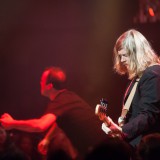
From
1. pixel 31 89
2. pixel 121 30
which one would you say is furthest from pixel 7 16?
pixel 121 30

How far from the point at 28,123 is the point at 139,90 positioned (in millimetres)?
2080

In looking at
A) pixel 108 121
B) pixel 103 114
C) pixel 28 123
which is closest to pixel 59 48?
pixel 28 123

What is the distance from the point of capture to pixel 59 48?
758 centimetres

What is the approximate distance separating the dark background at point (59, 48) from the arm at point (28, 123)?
2380 millimetres

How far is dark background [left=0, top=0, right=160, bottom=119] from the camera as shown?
24.0ft

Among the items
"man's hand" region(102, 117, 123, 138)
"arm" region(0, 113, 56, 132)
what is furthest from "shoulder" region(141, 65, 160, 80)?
"arm" region(0, 113, 56, 132)

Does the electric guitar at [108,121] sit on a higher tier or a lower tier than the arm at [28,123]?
higher

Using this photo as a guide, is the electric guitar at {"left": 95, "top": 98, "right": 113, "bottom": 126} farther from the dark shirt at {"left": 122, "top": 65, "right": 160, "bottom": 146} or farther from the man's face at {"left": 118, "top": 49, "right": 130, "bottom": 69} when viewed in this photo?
the man's face at {"left": 118, "top": 49, "right": 130, "bottom": 69}

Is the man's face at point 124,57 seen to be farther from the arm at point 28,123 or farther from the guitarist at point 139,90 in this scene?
the arm at point 28,123

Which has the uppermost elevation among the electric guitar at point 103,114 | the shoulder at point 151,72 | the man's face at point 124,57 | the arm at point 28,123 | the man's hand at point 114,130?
the man's face at point 124,57

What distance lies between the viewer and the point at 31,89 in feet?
25.1

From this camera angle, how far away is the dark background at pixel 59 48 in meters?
7.33

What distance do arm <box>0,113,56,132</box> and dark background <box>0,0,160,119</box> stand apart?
238 cm

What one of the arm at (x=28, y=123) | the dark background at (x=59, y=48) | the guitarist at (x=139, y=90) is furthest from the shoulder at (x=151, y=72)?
the dark background at (x=59, y=48)
